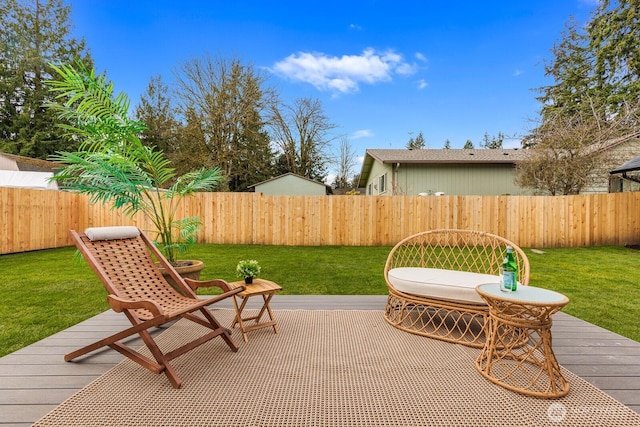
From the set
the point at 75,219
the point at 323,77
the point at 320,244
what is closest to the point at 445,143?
the point at 323,77

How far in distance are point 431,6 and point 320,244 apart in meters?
7.88

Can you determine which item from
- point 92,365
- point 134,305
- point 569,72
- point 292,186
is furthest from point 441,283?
point 569,72

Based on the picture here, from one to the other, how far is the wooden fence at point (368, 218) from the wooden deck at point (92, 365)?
581cm

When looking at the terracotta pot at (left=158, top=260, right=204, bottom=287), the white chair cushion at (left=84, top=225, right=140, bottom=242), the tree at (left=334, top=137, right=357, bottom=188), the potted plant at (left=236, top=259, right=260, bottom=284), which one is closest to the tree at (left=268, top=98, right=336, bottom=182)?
the tree at (left=334, top=137, right=357, bottom=188)

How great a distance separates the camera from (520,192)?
12.8 meters

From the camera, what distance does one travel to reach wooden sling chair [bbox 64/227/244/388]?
2.20m

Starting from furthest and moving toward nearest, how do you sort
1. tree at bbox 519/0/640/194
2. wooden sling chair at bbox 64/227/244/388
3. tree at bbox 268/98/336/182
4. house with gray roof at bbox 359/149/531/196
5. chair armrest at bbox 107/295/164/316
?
tree at bbox 268/98/336/182 < house with gray roof at bbox 359/149/531/196 < tree at bbox 519/0/640/194 < wooden sling chair at bbox 64/227/244/388 < chair armrest at bbox 107/295/164/316

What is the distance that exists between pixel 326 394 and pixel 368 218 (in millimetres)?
7288

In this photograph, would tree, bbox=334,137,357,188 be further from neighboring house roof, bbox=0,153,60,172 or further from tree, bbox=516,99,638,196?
neighboring house roof, bbox=0,153,60,172

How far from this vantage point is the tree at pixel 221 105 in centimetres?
1656

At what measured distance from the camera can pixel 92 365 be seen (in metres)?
2.26

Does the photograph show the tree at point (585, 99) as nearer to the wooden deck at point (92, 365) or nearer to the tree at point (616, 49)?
the tree at point (616, 49)

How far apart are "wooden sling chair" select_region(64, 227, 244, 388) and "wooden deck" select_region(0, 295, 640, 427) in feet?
0.55

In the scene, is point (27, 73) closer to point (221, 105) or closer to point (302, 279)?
point (221, 105)
